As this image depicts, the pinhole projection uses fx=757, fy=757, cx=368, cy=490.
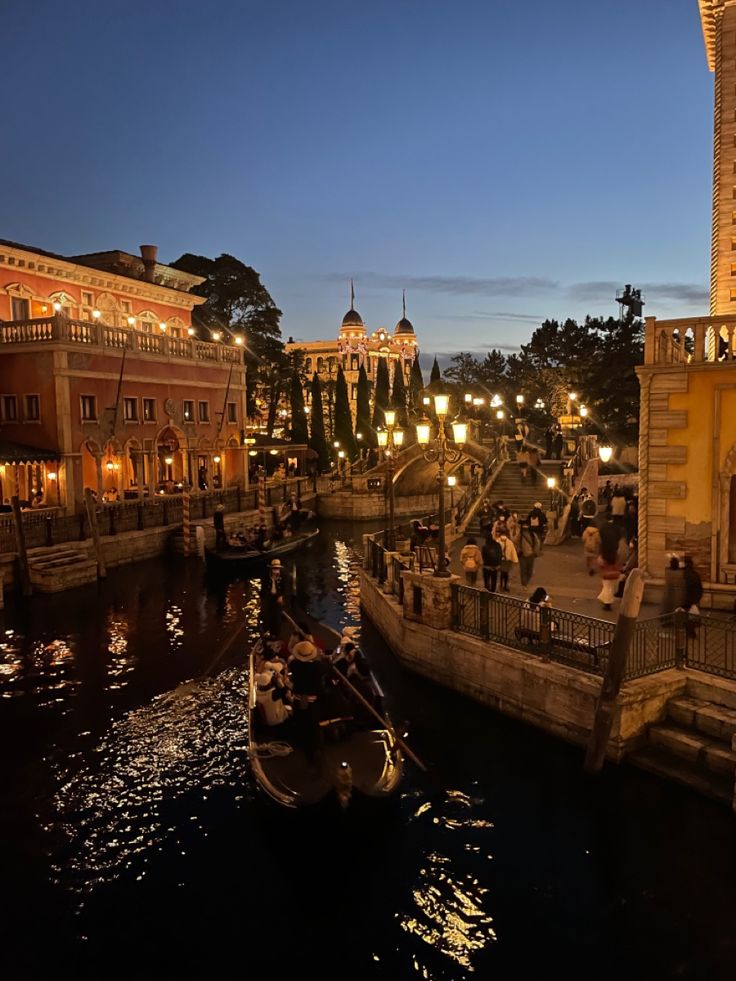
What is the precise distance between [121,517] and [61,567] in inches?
200

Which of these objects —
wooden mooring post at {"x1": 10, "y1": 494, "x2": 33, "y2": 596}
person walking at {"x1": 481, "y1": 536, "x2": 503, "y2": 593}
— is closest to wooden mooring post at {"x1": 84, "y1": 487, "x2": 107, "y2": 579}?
wooden mooring post at {"x1": 10, "y1": 494, "x2": 33, "y2": 596}

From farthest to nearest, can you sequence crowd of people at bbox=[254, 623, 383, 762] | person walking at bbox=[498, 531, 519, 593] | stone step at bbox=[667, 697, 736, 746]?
person walking at bbox=[498, 531, 519, 593] → crowd of people at bbox=[254, 623, 383, 762] → stone step at bbox=[667, 697, 736, 746]

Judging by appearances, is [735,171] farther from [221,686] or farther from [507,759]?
[221,686]

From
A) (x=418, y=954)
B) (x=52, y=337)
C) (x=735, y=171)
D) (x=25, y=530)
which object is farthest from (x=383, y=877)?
(x=52, y=337)

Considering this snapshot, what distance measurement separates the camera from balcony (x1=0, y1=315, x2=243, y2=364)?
28906mm

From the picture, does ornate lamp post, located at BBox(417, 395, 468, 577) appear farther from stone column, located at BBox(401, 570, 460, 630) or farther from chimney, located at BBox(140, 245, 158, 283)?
chimney, located at BBox(140, 245, 158, 283)

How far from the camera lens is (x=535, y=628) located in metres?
12.3

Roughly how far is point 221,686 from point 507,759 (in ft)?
20.5

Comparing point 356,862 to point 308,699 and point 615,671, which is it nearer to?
point 308,699

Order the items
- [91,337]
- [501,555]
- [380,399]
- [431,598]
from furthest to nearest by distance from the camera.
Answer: [380,399] < [91,337] < [501,555] < [431,598]

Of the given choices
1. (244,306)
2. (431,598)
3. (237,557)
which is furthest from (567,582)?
(244,306)

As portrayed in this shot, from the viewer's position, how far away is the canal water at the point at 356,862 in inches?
301

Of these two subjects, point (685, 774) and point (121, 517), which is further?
point (121, 517)

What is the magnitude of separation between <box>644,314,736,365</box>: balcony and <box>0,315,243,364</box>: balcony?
73.0 ft
